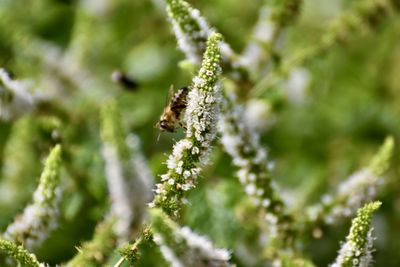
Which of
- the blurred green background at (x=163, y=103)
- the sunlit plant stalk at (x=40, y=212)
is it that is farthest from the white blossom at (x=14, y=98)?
the sunlit plant stalk at (x=40, y=212)

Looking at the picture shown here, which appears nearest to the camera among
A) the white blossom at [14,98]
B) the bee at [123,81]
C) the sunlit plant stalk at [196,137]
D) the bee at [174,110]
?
the sunlit plant stalk at [196,137]

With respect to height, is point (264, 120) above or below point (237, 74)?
above

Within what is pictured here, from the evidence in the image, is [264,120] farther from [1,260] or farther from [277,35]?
[1,260]

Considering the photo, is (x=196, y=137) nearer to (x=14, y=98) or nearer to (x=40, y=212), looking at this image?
(x=40, y=212)

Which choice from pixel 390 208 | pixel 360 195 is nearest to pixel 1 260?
pixel 360 195

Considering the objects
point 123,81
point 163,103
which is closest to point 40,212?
point 123,81

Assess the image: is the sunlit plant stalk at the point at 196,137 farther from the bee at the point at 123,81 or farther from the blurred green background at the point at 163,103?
the bee at the point at 123,81
